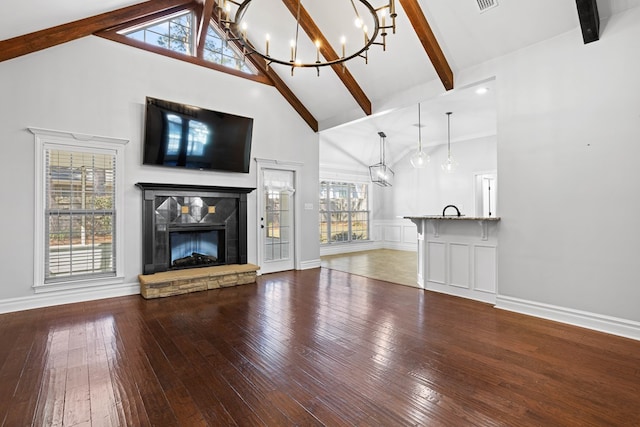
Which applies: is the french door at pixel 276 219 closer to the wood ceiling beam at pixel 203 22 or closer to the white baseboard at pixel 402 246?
the wood ceiling beam at pixel 203 22

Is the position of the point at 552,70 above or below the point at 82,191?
above

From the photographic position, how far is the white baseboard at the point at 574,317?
3.04m

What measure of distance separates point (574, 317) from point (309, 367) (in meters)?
2.96

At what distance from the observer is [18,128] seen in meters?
3.87

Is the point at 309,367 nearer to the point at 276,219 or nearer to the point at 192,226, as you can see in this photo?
the point at 192,226

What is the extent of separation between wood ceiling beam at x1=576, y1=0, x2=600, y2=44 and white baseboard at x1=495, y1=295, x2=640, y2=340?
285 cm

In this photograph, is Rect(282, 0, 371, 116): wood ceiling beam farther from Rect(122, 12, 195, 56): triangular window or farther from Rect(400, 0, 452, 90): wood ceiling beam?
Rect(122, 12, 195, 56): triangular window

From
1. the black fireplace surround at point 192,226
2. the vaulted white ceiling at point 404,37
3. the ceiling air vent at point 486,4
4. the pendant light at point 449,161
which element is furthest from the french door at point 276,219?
the ceiling air vent at point 486,4

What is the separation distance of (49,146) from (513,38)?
590 cm

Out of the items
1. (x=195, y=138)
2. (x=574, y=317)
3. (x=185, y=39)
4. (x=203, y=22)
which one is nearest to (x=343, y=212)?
(x=195, y=138)

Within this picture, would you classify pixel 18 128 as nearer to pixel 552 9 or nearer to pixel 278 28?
pixel 278 28

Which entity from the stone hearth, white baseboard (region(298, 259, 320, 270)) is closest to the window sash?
white baseboard (region(298, 259, 320, 270))

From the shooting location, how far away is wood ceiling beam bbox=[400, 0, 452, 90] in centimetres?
377

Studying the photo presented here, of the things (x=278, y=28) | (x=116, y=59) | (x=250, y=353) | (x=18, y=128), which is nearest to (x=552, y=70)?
(x=278, y=28)
